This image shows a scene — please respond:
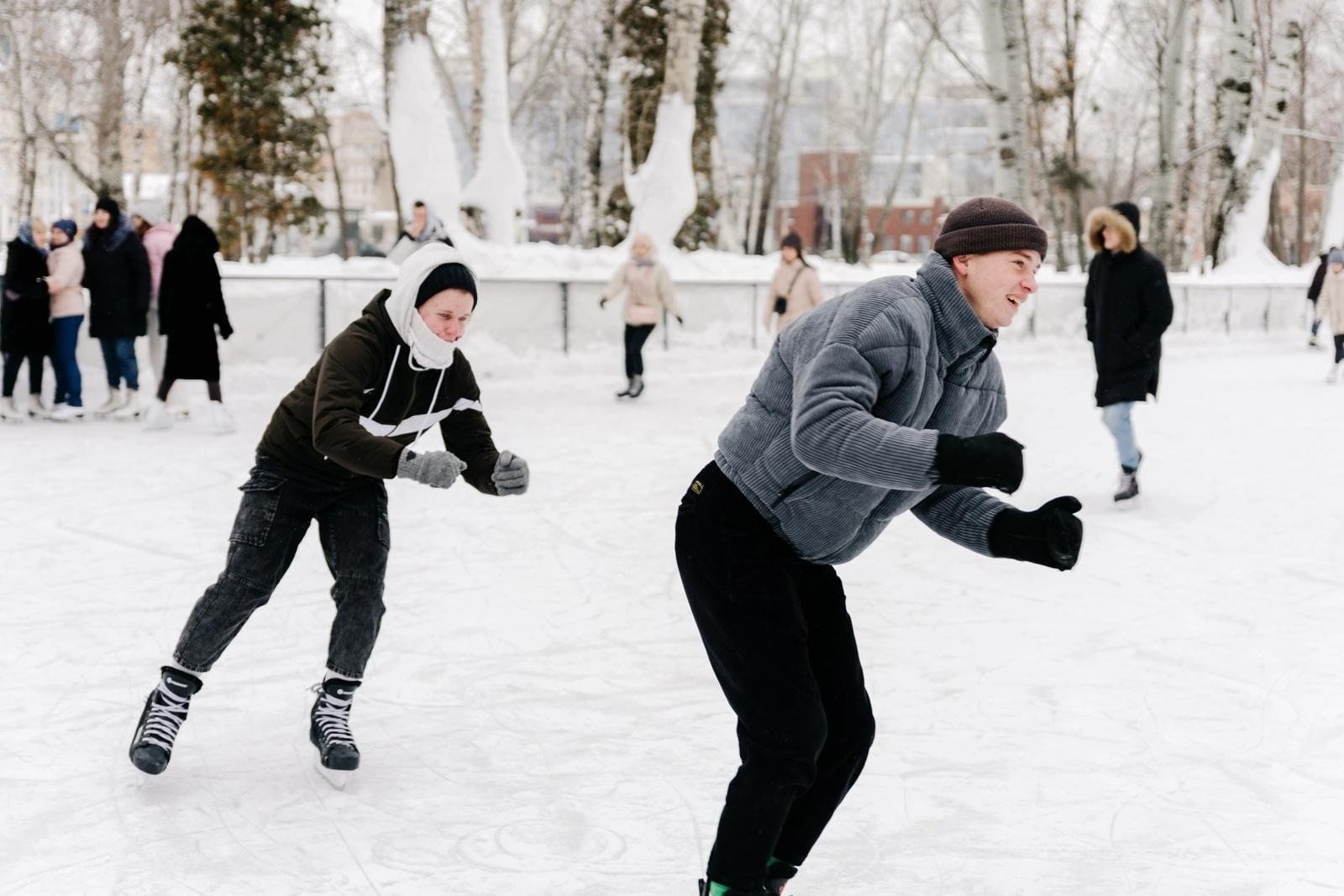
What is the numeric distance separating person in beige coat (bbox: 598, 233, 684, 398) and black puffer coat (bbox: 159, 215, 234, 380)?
11.1 ft

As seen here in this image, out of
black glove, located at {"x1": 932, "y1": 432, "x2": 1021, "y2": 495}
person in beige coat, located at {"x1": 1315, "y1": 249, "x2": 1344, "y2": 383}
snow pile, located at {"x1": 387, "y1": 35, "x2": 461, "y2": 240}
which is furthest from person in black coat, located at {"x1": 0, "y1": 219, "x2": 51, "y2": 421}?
person in beige coat, located at {"x1": 1315, "y1": 249, "x2": 1344, "y2": 383}

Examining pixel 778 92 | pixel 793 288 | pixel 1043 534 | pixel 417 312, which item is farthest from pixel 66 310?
pixel 778 92

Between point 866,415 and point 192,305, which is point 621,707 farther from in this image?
point 192,305

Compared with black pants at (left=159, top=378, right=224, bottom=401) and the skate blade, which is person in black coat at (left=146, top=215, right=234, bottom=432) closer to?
black pants at (left=159, top=378, right=224, bottom=401)

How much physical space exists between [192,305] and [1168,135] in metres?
17.8

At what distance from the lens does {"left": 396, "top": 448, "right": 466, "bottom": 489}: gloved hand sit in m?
2.94

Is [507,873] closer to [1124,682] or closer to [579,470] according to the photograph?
[1124,682]

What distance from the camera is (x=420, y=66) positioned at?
50.1 feet

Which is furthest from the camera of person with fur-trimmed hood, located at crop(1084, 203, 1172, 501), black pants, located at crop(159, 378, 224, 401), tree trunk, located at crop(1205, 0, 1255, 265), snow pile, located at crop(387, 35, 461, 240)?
tree trunk, located at crop(1205, 0, 1255, 265)

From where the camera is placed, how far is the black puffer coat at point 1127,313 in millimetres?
7180

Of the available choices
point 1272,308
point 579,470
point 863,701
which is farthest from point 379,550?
point 1272,308

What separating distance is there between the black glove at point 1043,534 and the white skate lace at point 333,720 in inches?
72.1

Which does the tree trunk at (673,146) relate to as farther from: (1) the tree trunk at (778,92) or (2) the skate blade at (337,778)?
(1) the tree trunk at (778,92)

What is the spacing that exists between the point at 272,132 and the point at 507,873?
19.1m
